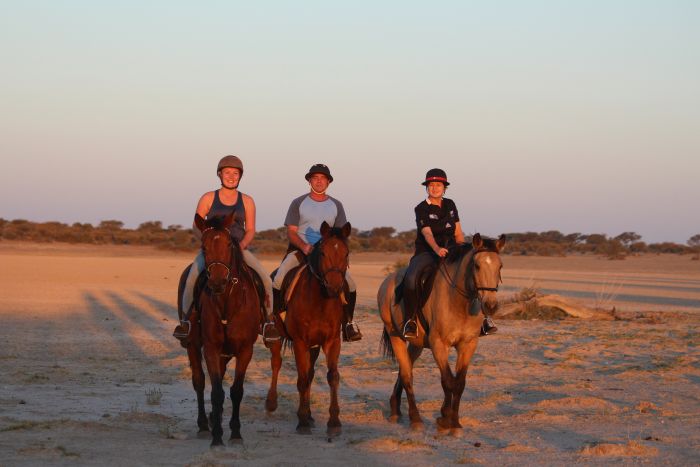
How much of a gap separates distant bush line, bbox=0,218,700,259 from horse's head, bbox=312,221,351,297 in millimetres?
54102

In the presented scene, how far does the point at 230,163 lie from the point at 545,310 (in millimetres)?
14650

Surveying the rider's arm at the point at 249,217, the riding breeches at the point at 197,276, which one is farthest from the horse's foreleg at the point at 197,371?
the rider's arm at the point at 249,217

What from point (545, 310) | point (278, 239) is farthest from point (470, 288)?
point (278, 239)

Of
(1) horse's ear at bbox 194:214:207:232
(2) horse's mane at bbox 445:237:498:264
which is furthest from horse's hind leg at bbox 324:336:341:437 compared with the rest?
(1) horse's ear at bbox 194:214:207:232

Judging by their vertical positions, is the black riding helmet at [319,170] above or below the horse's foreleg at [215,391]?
above

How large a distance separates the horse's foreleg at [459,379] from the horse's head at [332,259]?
153 centimetres

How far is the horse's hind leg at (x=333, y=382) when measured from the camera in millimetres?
9595

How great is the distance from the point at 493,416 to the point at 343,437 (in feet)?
6.73

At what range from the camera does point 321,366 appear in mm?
15047

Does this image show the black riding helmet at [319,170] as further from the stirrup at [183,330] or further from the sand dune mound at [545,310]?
the sand dune mound at [545,310]

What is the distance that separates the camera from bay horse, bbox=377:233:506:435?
952 centimetres

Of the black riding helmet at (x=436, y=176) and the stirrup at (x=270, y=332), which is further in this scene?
the black riding helmet at (x=436, y=176)

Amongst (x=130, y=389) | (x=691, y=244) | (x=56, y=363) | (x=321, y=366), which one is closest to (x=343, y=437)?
(x=130, y=389)

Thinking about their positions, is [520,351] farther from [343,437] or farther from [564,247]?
[564,247]
